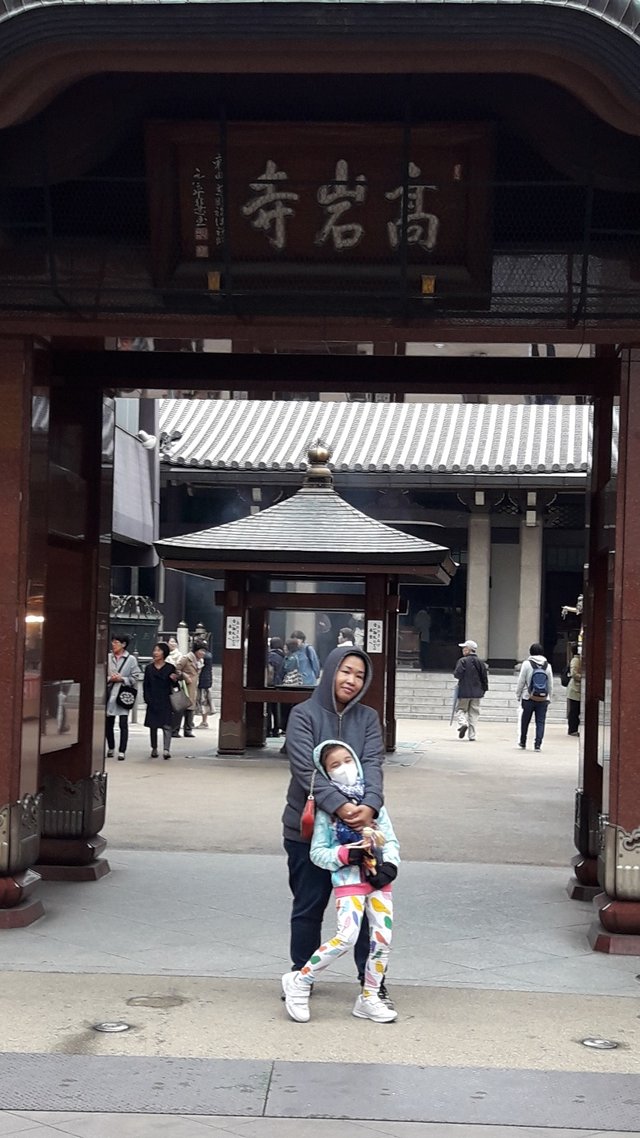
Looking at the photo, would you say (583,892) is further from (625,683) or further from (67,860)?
(67,860)

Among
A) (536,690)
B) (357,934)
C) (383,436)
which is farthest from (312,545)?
(383,436)

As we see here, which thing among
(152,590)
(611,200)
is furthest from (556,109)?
(152,590)

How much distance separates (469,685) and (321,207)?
57.8ft

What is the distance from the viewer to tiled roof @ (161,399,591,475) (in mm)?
33812

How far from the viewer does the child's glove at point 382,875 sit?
6324 mm

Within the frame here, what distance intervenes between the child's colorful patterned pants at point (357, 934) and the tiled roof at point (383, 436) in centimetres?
2717

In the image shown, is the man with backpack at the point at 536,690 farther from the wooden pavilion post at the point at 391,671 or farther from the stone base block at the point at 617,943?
the stone base block at the point at 617,943

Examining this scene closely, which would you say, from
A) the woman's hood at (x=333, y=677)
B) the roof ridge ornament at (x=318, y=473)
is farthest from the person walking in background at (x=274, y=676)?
the woman's hood at (x=333, y=677)

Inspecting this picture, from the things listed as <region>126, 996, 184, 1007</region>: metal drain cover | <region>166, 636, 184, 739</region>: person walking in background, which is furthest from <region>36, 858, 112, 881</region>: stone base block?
<region>166, 636, 184, 739</region>: person walking in background

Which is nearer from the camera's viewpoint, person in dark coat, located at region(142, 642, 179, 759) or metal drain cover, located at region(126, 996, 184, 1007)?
metal drain cover, located at region(126, 996, 184, 1007)

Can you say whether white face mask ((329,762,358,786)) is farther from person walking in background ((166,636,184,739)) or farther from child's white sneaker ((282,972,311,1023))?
person walking in background ((166,636,184,739))

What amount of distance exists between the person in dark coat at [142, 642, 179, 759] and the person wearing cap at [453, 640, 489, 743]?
21.8ft

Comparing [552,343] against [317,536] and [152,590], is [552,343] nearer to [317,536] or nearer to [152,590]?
[317,536]

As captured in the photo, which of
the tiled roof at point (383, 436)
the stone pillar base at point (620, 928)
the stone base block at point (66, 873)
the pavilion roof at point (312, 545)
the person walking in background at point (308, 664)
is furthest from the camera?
the tiled roof at point (383, 436)
